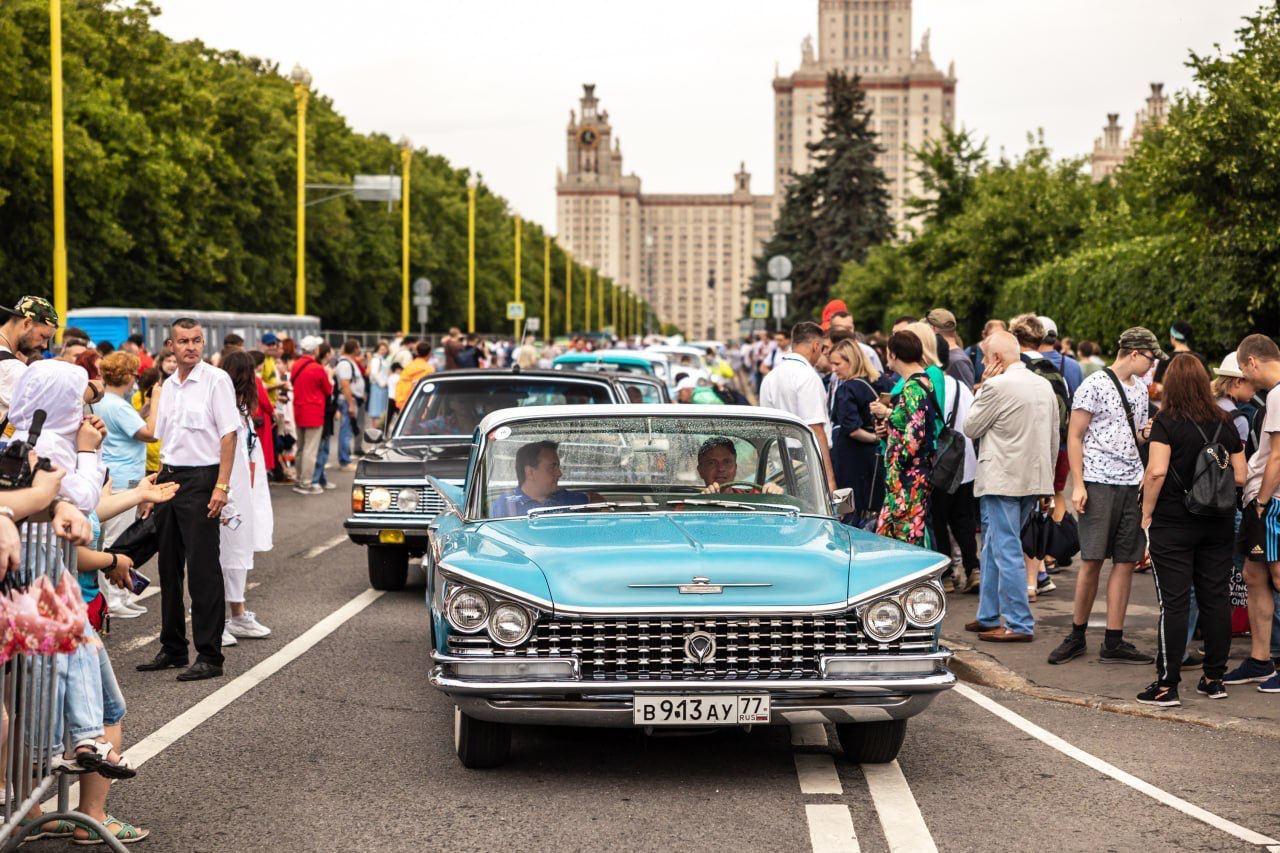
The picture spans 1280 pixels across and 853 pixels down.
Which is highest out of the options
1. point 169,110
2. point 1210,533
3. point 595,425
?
point 169,110

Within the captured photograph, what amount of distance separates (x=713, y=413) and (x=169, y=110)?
48062 mm

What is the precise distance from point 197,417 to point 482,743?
322cm

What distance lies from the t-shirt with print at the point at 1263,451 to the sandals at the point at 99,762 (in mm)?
5728

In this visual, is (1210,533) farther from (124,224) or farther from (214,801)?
(124,224)

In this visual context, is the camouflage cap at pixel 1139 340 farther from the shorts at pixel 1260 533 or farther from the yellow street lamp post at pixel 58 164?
the yellow street lamp post at pixel 58 164

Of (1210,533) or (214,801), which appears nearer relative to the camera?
(214,801)

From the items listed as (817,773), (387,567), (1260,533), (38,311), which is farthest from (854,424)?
(38,311)

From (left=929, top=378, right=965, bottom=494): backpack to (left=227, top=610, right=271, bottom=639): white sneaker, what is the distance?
4400 mm

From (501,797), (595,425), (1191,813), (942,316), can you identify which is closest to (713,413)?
(595,425)

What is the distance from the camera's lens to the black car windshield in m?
13.3

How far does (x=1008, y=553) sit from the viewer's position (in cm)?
1049

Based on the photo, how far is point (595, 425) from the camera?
8031 mm

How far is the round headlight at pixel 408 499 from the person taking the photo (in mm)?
12391

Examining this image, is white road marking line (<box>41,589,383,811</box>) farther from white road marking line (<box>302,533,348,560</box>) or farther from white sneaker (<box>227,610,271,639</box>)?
white road marking line (<box>302,533,348,560</box>)
